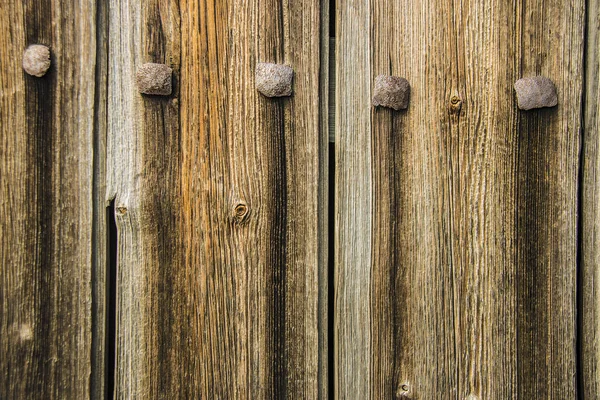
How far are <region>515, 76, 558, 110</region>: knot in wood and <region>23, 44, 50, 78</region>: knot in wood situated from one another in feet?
3.93

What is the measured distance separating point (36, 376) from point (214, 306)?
18.3 inches

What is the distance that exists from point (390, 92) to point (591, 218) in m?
0.64

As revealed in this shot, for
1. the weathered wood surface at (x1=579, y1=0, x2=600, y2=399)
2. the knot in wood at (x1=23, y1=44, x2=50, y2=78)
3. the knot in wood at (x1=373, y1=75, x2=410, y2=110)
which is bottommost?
the weathered wood surface at (x1=579, y1=0, x2=600, y2=399)

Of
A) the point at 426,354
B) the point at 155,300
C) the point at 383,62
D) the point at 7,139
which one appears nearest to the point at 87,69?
the point at 7,139

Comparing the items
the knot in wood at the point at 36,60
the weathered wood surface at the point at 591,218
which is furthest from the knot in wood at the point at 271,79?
the weathered wood surface at the point at 591,218

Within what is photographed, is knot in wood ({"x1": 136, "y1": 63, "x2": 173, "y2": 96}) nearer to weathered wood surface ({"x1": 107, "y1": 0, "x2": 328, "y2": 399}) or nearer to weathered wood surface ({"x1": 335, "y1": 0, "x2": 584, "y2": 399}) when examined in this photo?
weathered wood surface ({"x1": 107, "y1": 0, "x2": 328, "y2": 399})

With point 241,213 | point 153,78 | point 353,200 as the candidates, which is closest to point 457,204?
point 353,200

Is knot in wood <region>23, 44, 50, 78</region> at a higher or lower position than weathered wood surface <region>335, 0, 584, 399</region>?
higher

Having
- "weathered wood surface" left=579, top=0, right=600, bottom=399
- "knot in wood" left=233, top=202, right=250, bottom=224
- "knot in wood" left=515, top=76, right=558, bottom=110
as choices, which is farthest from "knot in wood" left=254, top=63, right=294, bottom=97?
"weathered wood surface" left=579, top=0, right=600, bottom=399

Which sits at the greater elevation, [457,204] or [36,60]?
[36,60]

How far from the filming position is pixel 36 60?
908 millimetres

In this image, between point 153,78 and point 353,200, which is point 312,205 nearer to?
point 353,200

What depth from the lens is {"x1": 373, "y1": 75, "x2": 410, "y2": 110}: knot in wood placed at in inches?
38.9

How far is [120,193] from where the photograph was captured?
0.95 metres
